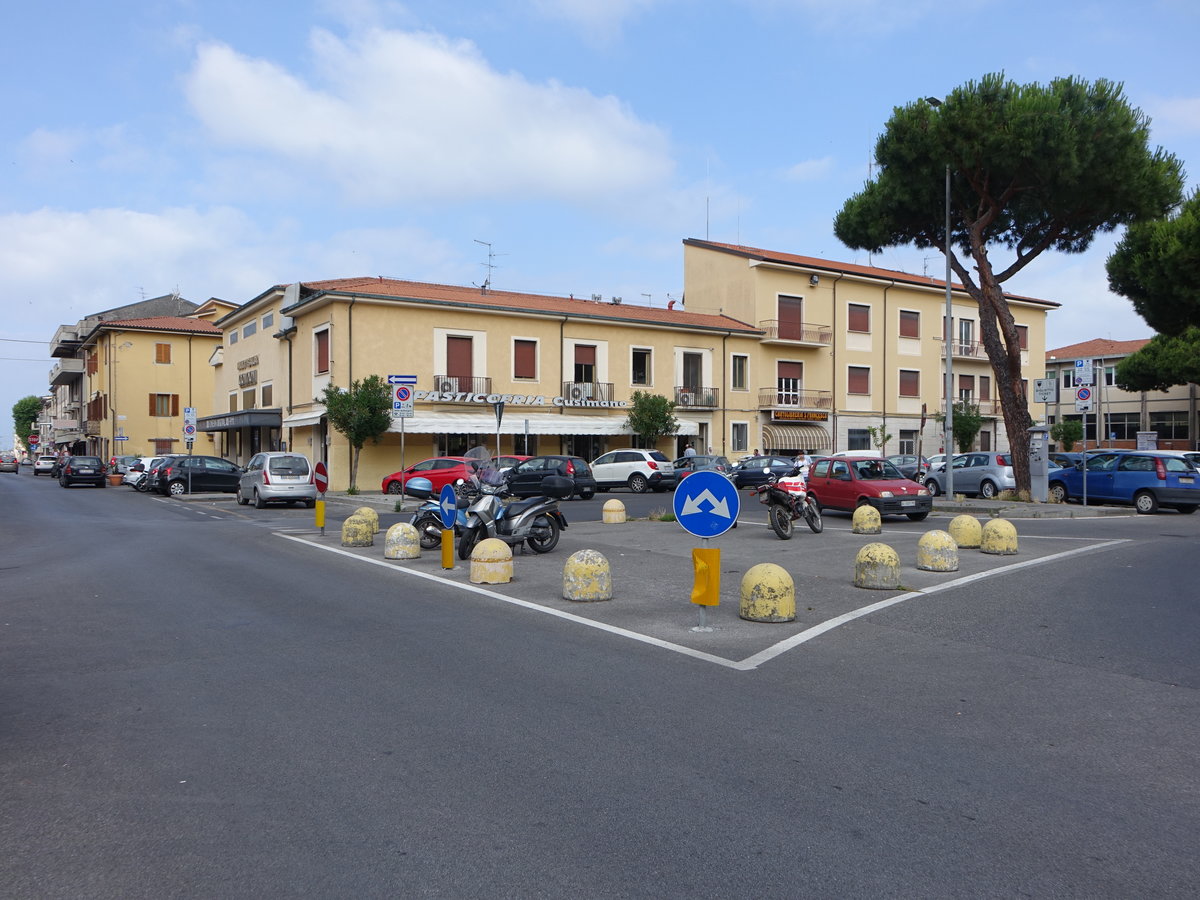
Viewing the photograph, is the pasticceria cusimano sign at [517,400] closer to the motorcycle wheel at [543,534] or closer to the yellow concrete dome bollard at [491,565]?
the motorcycle wheel at [543,534]

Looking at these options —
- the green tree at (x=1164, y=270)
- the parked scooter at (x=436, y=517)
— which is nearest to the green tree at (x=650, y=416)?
the green tree at (x=1164, y=270)

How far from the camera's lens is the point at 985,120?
24578 mm

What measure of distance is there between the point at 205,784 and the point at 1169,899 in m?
4.01

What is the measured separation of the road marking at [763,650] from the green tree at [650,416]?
26319mm

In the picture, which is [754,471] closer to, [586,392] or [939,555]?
[586,392]

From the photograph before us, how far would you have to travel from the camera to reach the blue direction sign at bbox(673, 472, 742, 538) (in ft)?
26.5

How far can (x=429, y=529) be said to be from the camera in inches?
596

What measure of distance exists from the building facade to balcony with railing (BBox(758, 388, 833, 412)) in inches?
828

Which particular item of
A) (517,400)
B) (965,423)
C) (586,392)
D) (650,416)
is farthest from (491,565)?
(965,423)

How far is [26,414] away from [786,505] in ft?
512

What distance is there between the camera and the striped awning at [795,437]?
152 ft

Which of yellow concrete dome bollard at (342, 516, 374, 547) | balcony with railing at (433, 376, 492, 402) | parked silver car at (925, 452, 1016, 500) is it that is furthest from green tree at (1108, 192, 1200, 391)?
yellow concrete dome bollard at (342, 516, 374, 547)

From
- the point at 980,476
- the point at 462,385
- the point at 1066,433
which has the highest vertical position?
the point at 462,385

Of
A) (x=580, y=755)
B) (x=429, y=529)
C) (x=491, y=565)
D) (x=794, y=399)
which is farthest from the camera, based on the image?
(x=794, y=399)
